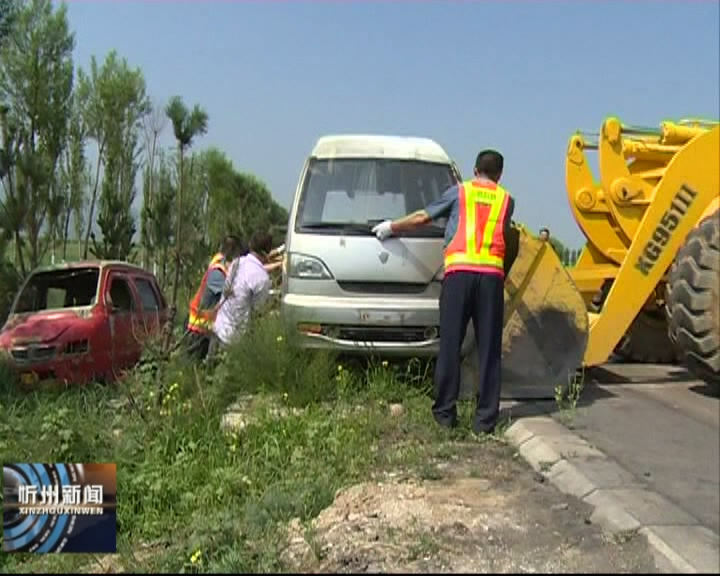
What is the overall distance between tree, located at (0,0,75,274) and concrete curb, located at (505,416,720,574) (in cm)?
1193

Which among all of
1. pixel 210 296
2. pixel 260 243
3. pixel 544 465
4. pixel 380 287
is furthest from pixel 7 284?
pixel 544 465

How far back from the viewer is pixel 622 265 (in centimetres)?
790

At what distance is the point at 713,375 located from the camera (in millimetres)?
7359

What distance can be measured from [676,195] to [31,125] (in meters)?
12.7

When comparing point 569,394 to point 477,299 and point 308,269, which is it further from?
point 308,269

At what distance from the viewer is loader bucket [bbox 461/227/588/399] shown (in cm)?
716

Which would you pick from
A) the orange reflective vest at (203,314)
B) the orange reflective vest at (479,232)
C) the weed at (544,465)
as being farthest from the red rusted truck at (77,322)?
the weed at (544,465)

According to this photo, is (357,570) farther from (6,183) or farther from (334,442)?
(6,183)

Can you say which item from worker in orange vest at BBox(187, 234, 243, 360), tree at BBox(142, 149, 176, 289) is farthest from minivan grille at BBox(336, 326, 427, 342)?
tree at BBox(142, 149, 176, 289)

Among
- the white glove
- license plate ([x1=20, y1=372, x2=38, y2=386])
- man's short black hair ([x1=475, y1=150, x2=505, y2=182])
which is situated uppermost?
man's short black hair ([x1=475, y1=150, x2=505, y2=182])

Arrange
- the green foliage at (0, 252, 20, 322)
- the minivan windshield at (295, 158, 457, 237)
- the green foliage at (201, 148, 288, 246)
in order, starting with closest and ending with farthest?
1. the minivan windshield at (295, 158, 457, 237)
2. the green foliage at (0, 252, 20, 322)
3. the green foliage at (201, 148, 288, 246)

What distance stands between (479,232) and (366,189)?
7.12 ft

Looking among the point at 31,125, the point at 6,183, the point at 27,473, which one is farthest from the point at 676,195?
the point at 31,125
